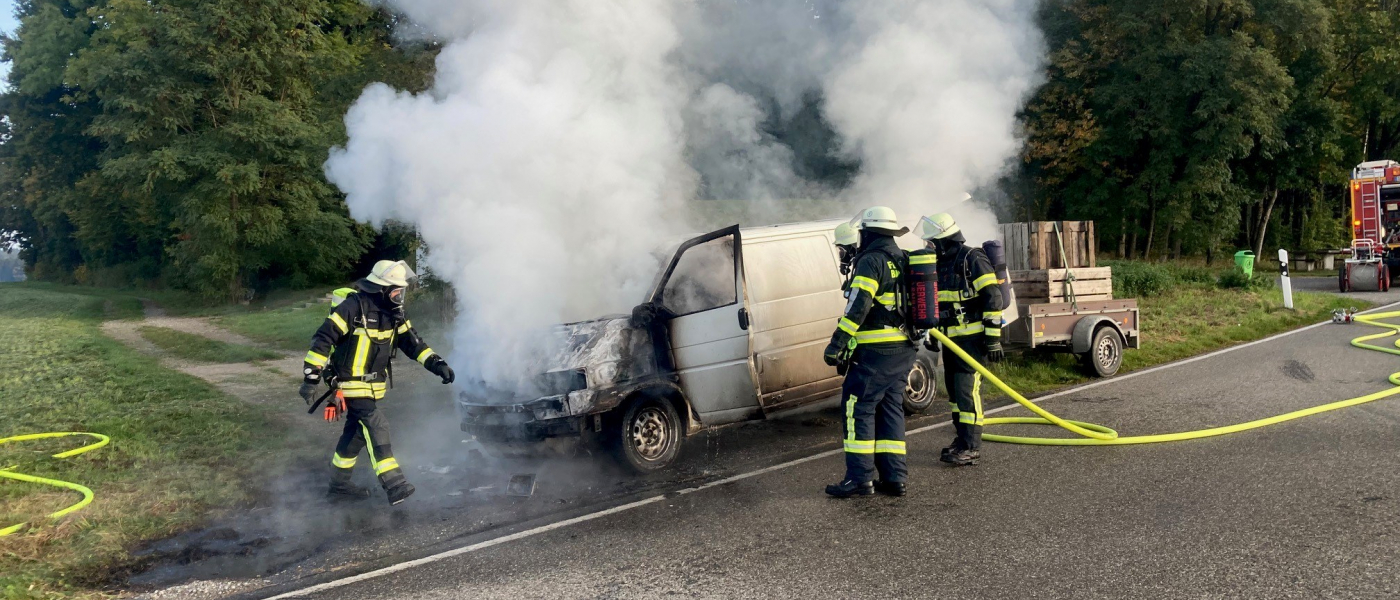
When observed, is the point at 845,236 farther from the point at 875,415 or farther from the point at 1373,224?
the point at 1373,224

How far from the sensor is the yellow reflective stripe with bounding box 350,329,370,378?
6449 millimetres

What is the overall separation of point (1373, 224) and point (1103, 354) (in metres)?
15.5

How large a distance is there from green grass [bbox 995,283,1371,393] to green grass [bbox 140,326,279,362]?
1222 centimetres

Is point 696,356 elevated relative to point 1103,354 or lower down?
elevated

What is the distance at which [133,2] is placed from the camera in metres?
31.0

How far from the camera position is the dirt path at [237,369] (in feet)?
38.8

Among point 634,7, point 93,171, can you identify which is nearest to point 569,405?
point 634,7

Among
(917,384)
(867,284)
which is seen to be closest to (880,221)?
(867,284)

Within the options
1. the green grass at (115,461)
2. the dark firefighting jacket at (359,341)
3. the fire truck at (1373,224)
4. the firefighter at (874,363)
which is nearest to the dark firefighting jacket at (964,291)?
the firefighter at (874,363)

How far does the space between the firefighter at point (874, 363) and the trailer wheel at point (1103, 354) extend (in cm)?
489

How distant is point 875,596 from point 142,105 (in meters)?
30.3

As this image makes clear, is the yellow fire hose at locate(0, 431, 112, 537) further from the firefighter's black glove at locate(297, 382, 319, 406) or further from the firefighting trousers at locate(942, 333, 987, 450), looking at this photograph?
the firefighting trousers at locate(942, 333, 987, 450)

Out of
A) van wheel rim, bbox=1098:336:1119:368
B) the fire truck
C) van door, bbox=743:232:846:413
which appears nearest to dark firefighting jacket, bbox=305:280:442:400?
van door, bbox=743:232:846:413

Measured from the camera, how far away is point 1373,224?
69.1 feet
